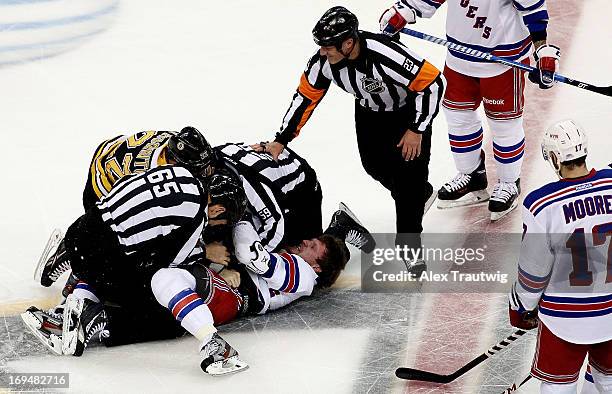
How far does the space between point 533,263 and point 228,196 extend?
4.00ft

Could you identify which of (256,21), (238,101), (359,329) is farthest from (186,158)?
(256,21)

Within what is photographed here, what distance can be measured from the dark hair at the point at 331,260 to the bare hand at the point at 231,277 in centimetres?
37

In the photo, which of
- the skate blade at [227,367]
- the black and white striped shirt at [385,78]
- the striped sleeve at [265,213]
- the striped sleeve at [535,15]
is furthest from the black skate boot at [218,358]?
the striped sleeve at [535,15]

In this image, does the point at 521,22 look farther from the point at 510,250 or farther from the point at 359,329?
the point at 359,329

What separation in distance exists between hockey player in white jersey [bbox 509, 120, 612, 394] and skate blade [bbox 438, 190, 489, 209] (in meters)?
1.81

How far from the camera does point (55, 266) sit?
4332mm

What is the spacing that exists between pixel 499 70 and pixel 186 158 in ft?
4.79

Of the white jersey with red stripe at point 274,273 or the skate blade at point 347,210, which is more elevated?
the skate blade at point 347,210

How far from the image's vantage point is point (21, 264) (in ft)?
15.0

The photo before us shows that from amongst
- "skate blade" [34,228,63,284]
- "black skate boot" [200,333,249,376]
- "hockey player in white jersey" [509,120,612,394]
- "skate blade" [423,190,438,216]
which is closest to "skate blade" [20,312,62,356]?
"skate blade" [34,228,63,284]

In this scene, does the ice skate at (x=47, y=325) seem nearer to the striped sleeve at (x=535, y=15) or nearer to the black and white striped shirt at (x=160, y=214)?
the black and white striped shirt at (x=160, y=214)

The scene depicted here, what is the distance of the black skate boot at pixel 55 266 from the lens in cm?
433

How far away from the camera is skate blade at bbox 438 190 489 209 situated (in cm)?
505

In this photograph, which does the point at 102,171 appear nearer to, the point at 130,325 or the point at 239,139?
the point at 130,325
